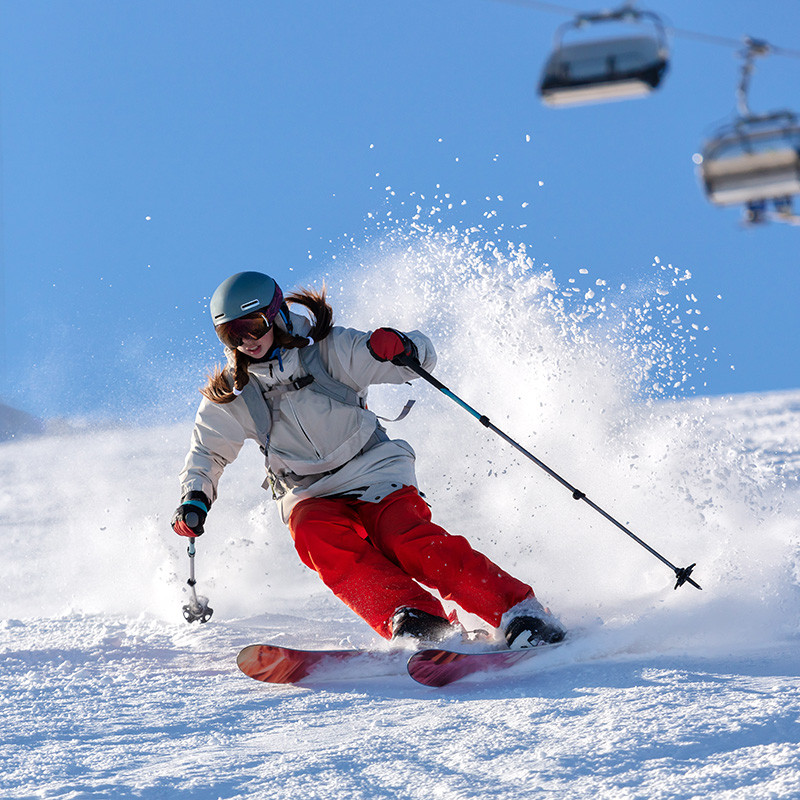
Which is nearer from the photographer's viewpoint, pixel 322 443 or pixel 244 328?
pixel 244 328

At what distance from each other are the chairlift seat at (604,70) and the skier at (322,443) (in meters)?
1.52

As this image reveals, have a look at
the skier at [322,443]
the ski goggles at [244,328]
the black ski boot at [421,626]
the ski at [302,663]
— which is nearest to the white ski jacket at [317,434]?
the skier at [322,443]

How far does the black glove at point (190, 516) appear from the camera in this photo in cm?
365

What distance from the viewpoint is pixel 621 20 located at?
239cm

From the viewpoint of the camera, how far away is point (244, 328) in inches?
141

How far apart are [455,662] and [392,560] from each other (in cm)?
86

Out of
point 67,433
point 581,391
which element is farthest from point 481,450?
point 67,433

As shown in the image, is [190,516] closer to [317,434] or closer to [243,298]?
[317,434]

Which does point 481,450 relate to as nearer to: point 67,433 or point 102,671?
point 102,671

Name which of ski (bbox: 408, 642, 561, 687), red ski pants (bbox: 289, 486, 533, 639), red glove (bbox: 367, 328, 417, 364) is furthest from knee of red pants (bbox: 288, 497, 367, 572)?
ski (bbox: 408, 642, 561, 687)

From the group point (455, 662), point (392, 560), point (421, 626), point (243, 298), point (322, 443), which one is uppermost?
point (243, 298)

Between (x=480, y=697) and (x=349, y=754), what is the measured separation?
0.57m

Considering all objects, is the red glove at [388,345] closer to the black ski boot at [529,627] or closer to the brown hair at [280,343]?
the brown hair at [280,343]

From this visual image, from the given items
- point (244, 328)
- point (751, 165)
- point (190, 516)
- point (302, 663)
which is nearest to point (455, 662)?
point (302, 663)
